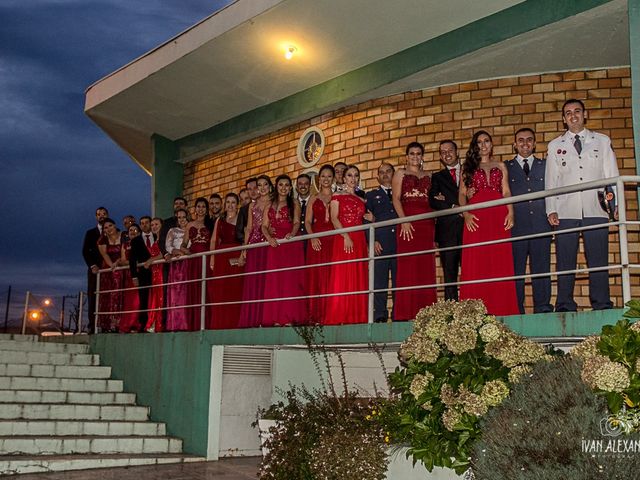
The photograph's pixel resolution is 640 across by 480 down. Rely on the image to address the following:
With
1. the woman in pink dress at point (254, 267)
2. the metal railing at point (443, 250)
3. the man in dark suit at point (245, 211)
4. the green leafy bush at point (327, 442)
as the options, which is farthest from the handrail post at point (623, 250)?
the man in dark suit at point (245, 211)

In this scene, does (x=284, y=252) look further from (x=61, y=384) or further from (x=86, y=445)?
(x=61, y=384)

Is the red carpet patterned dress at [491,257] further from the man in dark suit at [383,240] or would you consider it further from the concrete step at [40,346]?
the concrete step at [40,346]

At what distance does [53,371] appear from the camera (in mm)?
11008

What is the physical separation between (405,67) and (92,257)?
570 cm

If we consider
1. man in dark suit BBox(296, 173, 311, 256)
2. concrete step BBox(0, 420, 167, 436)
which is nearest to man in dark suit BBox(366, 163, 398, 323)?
man in dark suit BBox(296, 173, 311, 256)

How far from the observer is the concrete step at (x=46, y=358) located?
11.1 m

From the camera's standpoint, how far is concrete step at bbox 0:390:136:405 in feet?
33.0

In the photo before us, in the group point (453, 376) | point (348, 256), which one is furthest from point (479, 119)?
point (453, 376)

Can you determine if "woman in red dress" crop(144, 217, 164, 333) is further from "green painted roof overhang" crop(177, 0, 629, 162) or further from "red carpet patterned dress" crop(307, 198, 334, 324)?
"red carpet patterned dress" crop(307, 198, 334, 324)

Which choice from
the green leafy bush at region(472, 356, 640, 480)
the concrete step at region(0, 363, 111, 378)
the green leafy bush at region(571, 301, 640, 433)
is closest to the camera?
the green leafy bush at region(472, 356, 640, 480)

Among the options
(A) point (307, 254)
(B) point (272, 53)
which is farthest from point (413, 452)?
(B) point (272, 53)

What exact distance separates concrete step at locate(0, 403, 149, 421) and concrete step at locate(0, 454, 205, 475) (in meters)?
1.01

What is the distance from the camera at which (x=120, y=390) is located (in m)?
11.3

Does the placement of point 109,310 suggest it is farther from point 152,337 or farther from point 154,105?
point 154,105
